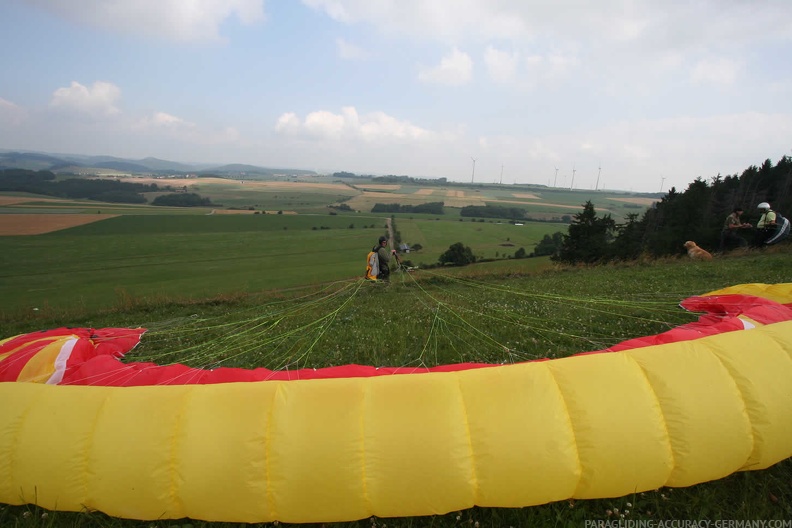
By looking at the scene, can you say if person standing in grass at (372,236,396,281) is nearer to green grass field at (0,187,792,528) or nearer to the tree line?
green grass field at (0,187,792,528)

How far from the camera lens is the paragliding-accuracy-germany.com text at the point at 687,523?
3.45 meters

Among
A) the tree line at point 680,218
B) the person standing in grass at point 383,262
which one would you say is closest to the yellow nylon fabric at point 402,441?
the person standing in grass at point 383,262

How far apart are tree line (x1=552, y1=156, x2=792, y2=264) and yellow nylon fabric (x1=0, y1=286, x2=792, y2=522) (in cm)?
2861

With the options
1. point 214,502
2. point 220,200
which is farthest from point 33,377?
point 220,200

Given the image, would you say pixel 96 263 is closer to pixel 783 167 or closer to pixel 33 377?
pixel 33 377

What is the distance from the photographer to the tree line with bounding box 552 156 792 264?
3145 centimetres

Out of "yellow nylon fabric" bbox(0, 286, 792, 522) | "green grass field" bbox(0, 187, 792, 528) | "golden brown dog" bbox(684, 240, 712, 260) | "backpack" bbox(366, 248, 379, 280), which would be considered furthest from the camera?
"golden brown dog" bbox(684, 240, 712, 260)

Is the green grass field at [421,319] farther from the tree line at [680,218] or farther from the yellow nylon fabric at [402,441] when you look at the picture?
the tree line at [680,218]

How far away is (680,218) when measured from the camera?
1320 inches

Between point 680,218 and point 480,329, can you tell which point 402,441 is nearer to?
point 480,329

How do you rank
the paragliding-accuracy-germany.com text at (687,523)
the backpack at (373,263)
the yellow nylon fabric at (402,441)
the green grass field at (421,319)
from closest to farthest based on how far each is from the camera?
the paragliding-accuracy-germany.com text at (687,523), the yellow nylon fabric at (402,441), the green grass field at (421,319), the backpack at (373,263)

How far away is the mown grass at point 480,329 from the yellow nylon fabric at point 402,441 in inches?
8.7

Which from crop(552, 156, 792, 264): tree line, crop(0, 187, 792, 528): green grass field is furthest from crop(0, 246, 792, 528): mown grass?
crop(552, 156, 792, 264): tree line

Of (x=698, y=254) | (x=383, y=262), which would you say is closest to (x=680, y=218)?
(x=698, y=254)
